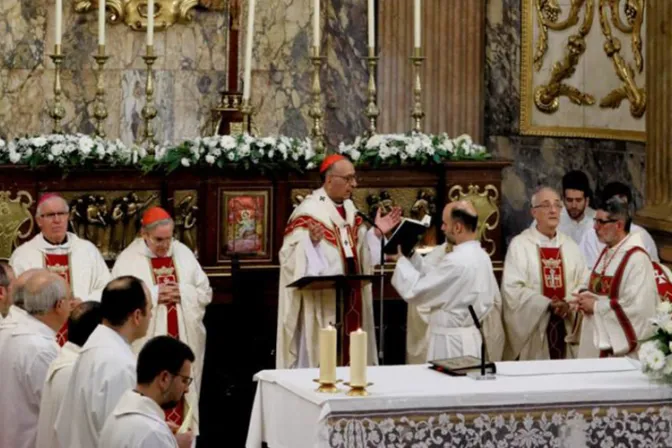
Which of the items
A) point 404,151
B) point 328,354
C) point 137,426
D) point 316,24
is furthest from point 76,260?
point 137,426

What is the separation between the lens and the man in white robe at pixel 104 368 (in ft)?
23.7

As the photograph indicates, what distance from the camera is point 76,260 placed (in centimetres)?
1103

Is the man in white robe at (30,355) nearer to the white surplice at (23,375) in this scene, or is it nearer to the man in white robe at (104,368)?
the white surplice at (23,375)

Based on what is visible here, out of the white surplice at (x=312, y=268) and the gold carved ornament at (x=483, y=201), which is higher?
the gold carved ornament at (x=483, y=201)

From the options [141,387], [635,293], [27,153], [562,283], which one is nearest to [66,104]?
[27,153]

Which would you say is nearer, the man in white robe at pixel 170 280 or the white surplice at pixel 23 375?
the white surplice at pixel 23 375

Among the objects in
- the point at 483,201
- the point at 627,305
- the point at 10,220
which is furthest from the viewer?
the point at 483,201

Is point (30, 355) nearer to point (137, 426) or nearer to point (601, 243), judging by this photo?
point (137, 426)

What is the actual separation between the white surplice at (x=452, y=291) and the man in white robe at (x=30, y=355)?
256 centimetres

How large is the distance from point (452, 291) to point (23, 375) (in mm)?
2882

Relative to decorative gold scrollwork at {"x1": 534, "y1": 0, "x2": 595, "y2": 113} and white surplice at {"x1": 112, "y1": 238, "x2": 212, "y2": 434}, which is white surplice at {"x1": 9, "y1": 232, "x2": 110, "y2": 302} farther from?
decorative gold scrollwork at {"x1": 534, "y1": 0, "x2": 595, "y2": 113}

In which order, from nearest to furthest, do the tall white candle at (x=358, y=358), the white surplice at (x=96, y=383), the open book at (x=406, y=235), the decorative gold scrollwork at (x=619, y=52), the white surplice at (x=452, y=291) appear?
the white surplice at (x=96, y=383), the tall white candle at (x=358, y=358), the white surplice at (x=452, y=291), the open book at (x=406, y=235), the decorative gold scrollwork at (x=619, y=52)

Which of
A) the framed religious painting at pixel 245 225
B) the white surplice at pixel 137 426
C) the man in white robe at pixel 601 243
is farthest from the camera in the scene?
the framed religious painting at pixel 245 225

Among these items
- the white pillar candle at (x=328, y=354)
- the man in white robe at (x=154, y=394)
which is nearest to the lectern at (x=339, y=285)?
the white pillar candle at (x=328, y=354)
